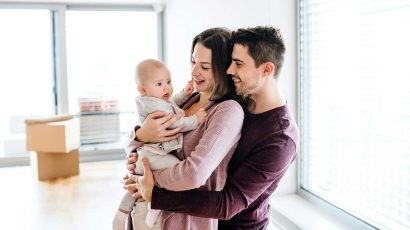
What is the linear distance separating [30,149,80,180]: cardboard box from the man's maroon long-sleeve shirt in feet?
12.3

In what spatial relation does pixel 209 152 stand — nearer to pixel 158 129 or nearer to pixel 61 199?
pixel 158 129

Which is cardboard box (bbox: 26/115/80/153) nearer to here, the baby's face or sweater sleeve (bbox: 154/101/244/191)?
the baby's face

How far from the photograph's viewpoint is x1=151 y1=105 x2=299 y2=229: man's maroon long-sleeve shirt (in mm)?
1438

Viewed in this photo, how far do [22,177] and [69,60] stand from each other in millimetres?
1621

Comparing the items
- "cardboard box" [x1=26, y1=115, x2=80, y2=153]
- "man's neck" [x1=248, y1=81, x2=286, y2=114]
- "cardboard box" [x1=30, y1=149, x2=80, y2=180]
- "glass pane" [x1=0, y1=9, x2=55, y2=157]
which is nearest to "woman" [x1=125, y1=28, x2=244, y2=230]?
"man's neck" [x1=248, y1=81, x2=286, y2=114]

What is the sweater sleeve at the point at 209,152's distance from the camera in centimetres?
139

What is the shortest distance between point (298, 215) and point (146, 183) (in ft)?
4.41

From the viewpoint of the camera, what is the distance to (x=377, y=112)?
82.7 inches

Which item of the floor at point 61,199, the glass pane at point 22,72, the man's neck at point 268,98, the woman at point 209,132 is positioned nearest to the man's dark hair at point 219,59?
the woman at point 209,132

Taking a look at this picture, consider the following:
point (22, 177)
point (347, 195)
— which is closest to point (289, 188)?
point (347, 195)

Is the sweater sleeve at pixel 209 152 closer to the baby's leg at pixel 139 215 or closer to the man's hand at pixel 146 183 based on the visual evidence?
the man's hand at pixel 146 183

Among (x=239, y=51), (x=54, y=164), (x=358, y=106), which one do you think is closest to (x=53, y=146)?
(x=54, y=164)

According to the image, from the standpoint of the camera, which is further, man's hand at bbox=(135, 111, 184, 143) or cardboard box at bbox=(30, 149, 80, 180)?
cardboard box at bbox=(30, 149, 80, 180)

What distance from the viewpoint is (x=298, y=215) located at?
101 inches
